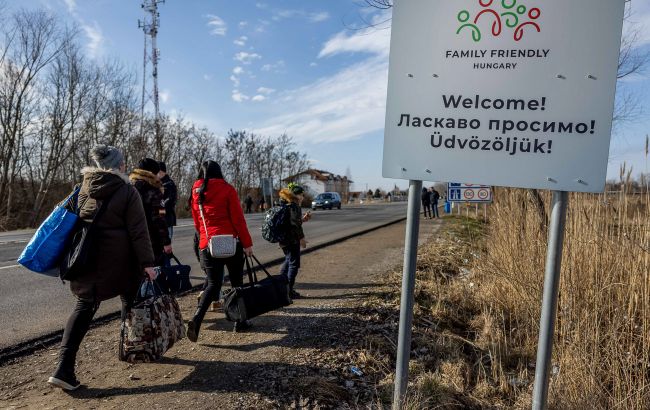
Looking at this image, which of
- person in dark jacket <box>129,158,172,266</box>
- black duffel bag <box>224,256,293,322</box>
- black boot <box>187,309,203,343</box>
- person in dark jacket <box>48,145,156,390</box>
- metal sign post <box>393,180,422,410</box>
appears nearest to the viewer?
metal sign post <box>393,180,422,410</box>

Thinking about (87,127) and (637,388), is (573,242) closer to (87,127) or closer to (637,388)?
(637,388)

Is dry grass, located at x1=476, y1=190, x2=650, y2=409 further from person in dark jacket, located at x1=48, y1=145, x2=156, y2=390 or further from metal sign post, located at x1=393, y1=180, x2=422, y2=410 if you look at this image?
person in dark jacket, located at x1=48, y1=145, x2=156, y2=390

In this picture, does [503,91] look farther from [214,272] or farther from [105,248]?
[214,272]

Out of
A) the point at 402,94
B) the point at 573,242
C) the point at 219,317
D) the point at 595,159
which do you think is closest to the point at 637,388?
the point at 573,242

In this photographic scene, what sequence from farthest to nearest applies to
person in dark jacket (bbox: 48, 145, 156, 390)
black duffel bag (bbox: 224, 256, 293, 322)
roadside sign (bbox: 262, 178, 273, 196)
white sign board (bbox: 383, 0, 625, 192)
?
1. roadside sign (bbox: 262, 178, 273, 196)
2. black duffel bag (bbox: 224, 256, 293, 322)
3. person in dark jacket (bbox: 48, 145, 156, 390)
4. white sign board (bbox: 383, 0, 625, 192)

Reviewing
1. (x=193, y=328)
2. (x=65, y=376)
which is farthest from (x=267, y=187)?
(x=65, y=376)

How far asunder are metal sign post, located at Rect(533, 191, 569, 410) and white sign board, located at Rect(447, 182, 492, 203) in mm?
9962

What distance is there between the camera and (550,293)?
2.09 meters

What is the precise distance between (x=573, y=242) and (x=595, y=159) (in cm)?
241

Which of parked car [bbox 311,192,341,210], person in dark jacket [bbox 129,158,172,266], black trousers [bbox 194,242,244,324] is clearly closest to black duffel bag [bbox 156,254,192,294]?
person in dark jacket [bbox 129,158,172,266]

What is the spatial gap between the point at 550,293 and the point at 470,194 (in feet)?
37.4

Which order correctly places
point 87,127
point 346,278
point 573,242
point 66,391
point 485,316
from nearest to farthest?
point 66,391 → point 573,242 → point 485,316 → point 346,278 → point 87,127

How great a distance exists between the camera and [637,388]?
3072mm

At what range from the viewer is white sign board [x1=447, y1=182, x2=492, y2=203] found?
1218cm
